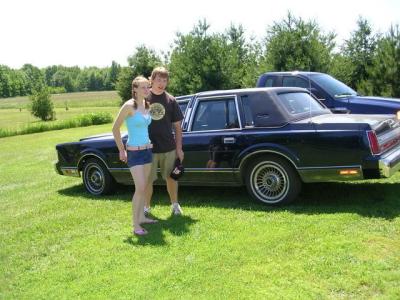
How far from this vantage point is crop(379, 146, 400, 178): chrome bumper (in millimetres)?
5637

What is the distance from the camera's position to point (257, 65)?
1848cm

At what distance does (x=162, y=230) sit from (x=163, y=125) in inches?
50.7

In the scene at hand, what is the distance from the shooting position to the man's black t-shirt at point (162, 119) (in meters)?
6.09

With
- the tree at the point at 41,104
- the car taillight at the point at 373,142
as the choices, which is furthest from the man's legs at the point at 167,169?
the tree at the point at 41,104

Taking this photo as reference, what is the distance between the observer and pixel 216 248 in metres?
5.01

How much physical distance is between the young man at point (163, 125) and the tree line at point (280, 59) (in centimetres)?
1108

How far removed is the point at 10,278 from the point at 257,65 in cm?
1489

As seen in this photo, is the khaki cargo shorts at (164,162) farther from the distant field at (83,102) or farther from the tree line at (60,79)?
the tree line at (60,79)

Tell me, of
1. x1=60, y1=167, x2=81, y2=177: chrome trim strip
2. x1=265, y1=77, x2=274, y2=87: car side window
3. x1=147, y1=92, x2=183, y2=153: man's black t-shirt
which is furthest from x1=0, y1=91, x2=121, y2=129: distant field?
x1=147, y1=92, x2=183, y2=153: man's black t-shirt

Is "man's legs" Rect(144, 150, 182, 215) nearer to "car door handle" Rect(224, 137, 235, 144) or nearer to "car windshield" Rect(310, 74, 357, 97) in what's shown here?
"car door handle" Rect(224, 137, 235, 144)

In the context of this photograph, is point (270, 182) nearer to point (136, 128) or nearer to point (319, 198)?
point (319, 198)

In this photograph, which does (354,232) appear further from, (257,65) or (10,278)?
(257,65)

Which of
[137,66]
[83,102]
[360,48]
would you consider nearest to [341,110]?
[360,48]

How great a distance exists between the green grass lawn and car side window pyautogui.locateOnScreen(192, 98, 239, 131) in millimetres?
1068
